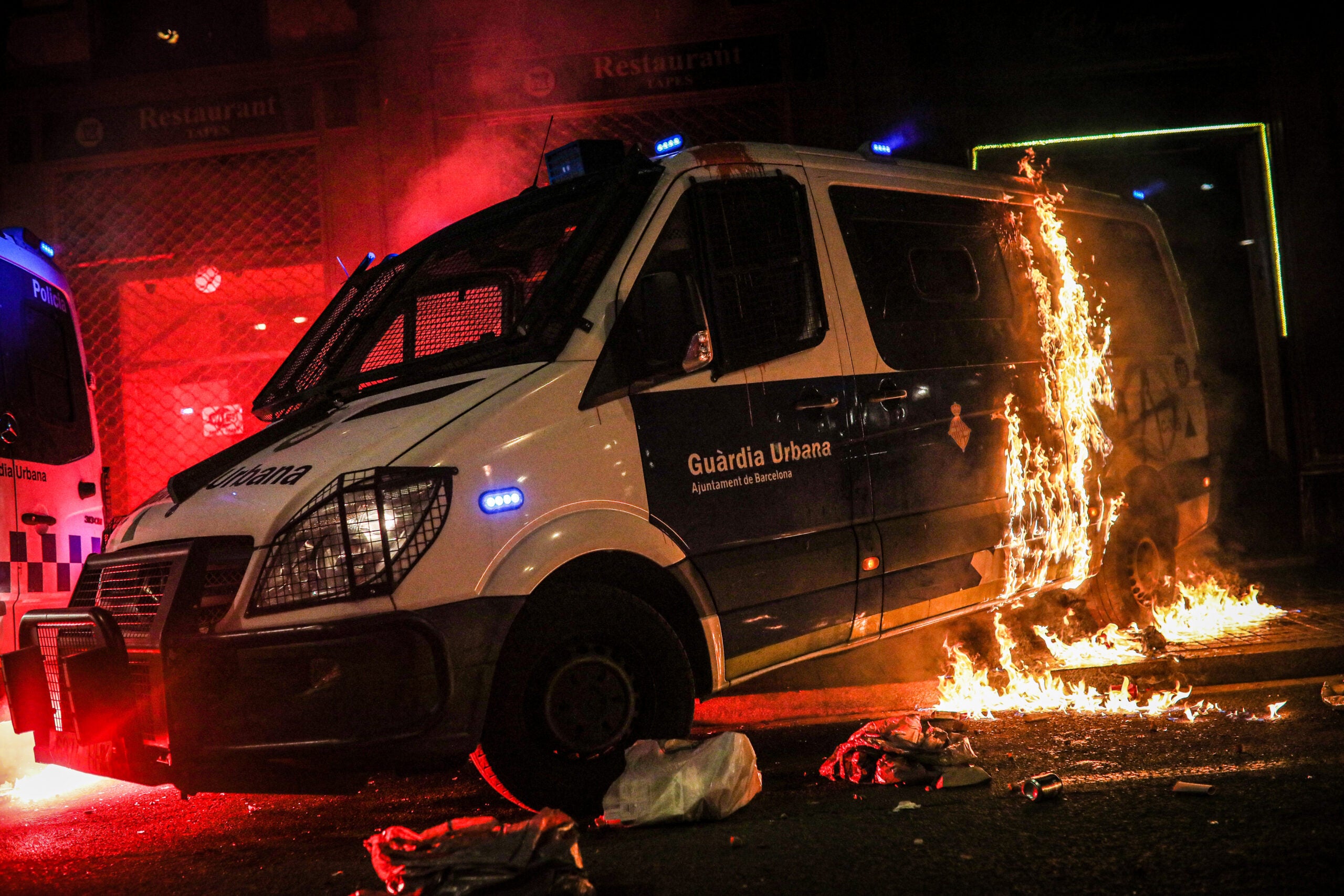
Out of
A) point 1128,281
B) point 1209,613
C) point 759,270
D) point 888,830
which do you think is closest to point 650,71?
point 1128,281

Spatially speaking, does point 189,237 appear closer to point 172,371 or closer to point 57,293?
point 172,371

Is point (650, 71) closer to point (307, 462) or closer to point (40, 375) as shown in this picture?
point (40, 375)

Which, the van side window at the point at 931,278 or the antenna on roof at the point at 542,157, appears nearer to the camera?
the van side window at the point at 931,278

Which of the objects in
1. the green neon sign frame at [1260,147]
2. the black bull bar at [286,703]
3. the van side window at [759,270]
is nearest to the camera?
the black bull bar at [286,703]

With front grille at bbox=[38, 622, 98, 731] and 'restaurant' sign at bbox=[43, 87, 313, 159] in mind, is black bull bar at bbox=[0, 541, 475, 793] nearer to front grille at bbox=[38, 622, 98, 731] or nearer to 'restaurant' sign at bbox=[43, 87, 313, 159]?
front grille at bbox=[38, 622, 98, 731]

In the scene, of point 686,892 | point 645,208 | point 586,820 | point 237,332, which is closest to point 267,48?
point 237,332

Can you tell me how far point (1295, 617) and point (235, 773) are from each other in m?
5.74

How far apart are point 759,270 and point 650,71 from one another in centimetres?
490

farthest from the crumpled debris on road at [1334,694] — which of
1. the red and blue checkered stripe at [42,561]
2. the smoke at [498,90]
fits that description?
the smoke at [498,90]

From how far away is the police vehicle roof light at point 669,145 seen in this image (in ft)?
13.8

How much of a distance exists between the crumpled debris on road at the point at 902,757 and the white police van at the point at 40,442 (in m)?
3.33

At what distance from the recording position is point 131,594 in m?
3.38

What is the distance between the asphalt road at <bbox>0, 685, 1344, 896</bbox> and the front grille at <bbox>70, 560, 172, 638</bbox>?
2.58 ft

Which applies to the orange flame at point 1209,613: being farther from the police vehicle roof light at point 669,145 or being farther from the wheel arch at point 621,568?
Answer: the police vehicle roof light at point 669,145
